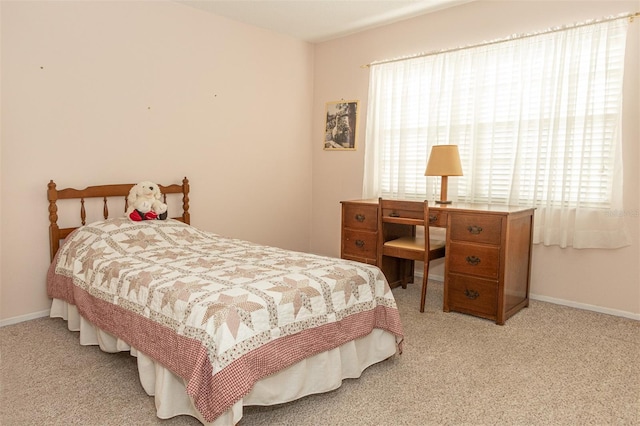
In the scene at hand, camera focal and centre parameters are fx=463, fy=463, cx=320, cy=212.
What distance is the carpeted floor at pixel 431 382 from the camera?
1.92 metres

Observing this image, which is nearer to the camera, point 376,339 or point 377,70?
point 376,339

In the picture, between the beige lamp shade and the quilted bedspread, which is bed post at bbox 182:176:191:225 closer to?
the quilted bedspread

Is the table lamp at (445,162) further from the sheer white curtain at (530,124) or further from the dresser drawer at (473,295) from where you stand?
the dresser drawer at (473,295)

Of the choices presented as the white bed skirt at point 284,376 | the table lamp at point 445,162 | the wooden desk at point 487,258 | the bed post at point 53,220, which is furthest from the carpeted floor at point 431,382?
the table lamp at point 445,162

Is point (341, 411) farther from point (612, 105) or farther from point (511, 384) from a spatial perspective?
point (612, 105)

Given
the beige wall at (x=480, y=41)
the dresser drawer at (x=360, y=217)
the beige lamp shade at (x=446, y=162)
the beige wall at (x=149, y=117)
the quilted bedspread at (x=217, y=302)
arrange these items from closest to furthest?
1. the quilted bedspread at (x=217, y=302)
2. the beige wall at (x=149, y=117)
3. the beige wall at (x=480, y=41)
4. the beige lamp shade at (x=446, y=162)
5. the dresser drawer at (x=360, y=217)

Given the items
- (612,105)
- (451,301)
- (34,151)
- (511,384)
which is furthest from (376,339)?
(34,151)

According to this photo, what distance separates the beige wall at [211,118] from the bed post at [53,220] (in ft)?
0.21

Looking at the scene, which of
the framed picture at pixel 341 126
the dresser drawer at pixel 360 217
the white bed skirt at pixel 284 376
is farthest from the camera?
the framed picture at pixel 341 126

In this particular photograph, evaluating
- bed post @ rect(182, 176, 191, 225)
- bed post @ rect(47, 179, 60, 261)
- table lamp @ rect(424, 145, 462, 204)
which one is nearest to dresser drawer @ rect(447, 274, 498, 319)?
table lamp @ rect(424, 145, 462, 204)

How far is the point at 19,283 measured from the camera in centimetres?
303

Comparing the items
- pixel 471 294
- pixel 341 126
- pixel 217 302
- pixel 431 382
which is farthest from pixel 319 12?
pixel 431 382

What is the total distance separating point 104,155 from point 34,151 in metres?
0.45

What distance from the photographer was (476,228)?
123 inches
